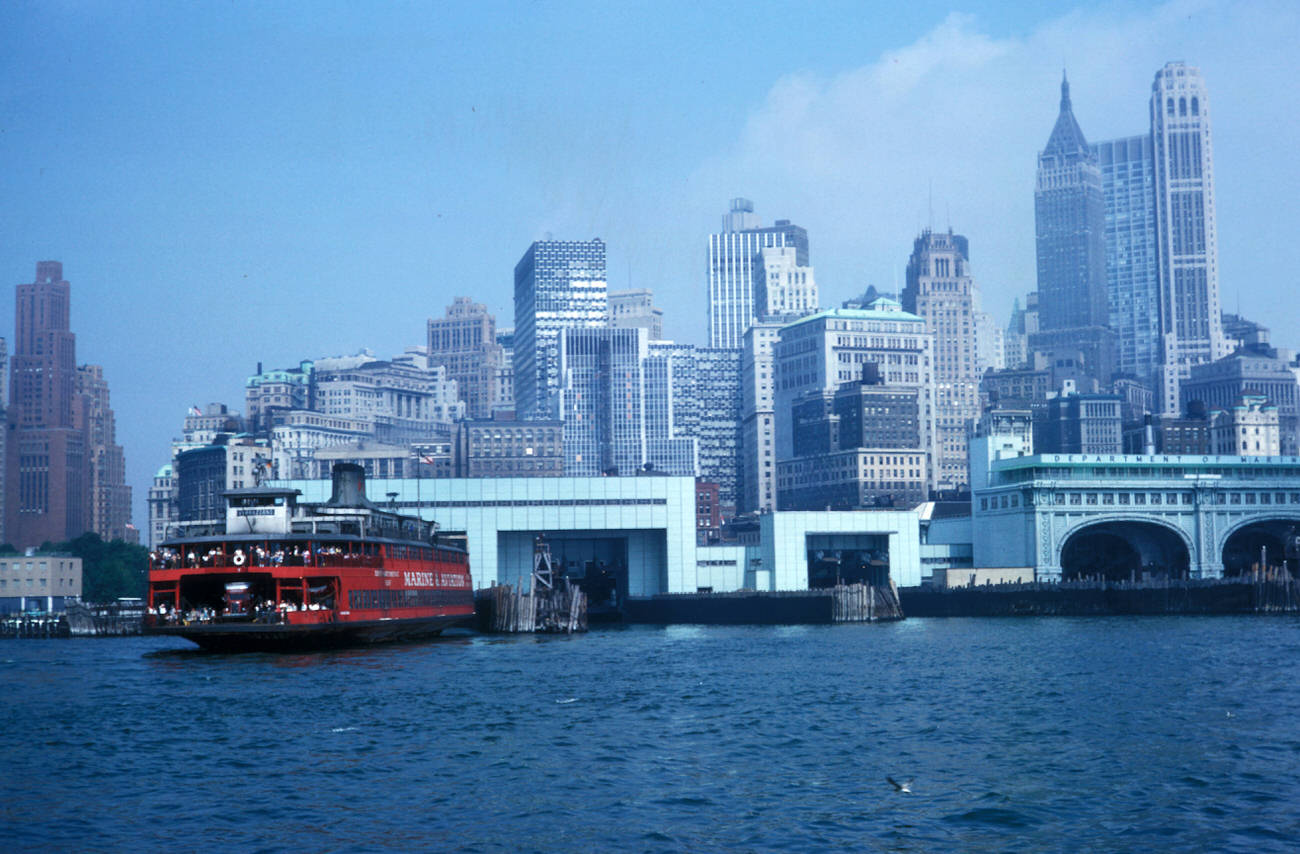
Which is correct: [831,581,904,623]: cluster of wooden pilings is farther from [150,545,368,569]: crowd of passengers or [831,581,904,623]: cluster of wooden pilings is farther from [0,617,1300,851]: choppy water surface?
[150,545,368,569]: crowd of passengers

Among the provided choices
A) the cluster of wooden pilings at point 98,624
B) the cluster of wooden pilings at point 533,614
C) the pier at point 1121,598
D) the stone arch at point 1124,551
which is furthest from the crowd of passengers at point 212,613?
the stone arch at point 1124,551

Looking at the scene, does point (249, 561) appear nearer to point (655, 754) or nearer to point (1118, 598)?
point (655, 754)

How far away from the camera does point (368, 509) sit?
97812 millimetres

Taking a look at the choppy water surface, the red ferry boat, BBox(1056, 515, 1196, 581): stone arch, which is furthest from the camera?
BBox(1056, 515, 1196, 581): stone arch

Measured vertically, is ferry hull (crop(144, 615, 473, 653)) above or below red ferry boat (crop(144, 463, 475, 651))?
below

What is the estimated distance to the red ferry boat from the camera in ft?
265

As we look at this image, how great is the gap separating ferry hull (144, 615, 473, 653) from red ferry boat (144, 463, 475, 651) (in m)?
0.07

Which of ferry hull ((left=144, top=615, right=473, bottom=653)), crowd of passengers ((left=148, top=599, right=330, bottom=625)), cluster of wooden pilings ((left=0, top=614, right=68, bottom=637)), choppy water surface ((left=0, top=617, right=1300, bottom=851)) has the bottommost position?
cluster of wooden pilings ((left=0, top=614, right=68, bottom=637))

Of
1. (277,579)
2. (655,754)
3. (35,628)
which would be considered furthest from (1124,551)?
(655,754)

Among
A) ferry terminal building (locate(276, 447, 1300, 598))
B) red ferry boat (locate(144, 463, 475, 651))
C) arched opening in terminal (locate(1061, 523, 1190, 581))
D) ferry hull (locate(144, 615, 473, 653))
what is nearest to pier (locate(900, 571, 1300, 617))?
ferry terminal building (locate(276, 447, 1300, 598))

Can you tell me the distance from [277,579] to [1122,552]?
117 meters

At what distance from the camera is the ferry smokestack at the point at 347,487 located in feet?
336

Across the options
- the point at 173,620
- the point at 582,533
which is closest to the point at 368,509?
the point at 173,620

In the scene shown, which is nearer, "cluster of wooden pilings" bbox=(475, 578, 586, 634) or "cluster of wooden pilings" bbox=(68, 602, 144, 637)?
"cluster of wooden pilings" bbox=(475, 578, 586, 634)
